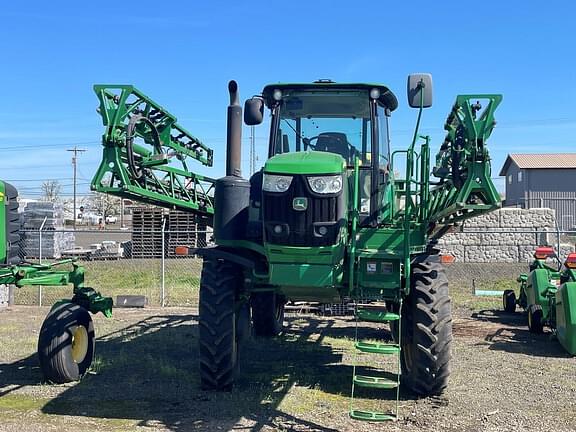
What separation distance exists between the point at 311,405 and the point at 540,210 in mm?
19138

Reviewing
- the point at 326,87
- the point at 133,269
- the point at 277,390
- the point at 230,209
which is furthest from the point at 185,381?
the point at 133,269

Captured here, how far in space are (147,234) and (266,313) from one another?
49.6ft

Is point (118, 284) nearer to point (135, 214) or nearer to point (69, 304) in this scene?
point (135, 214)

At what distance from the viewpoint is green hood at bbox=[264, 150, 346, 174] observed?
18.7 ft

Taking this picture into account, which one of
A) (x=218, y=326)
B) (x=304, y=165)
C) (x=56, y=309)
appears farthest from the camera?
(x=56, y=309)

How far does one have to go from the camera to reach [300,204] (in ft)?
18.7

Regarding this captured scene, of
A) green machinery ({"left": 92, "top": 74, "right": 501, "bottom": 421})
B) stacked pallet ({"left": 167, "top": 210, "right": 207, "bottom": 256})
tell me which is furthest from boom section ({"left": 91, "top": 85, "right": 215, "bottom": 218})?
stacked pallet ({"left": 167, "top": 210, "right": 207, "bottom": 256})

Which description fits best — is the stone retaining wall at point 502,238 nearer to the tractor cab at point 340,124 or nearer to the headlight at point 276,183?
the tractor cab at point 340,124

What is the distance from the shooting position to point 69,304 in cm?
757

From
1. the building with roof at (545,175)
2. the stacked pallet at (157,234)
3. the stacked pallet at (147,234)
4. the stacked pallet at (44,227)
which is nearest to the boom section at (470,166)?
the stacked pallet at (157,234)

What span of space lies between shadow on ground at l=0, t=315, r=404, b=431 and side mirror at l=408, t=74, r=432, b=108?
3.04 m

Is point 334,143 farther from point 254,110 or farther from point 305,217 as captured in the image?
point 305,217

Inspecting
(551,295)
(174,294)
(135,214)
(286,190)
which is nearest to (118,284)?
(174,294)

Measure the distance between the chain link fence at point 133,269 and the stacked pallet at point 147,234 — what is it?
0.12 ft
